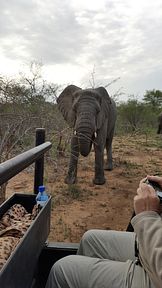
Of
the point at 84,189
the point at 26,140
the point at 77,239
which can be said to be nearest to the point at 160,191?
the point at 77,239

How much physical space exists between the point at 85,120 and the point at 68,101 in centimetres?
94

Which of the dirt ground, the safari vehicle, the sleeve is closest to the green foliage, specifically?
the dirt ground

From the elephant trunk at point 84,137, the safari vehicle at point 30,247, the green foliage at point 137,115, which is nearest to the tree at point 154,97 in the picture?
the green foliage at point 137,115

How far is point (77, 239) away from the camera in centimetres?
306

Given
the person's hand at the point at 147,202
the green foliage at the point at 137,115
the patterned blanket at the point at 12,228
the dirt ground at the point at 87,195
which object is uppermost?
the green foliage at the point at 137,115

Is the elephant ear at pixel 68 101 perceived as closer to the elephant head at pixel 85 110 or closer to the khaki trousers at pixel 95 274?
the elephant head at pixel 85 110

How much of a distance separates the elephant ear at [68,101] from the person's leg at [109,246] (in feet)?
12.0

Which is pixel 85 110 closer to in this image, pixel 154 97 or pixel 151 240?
pixel 151 240

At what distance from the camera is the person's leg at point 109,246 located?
144 cm

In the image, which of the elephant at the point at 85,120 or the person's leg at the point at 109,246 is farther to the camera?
the elephant at the point at 85,120

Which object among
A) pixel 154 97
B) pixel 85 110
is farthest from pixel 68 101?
pixel 154 97

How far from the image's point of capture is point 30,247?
1214mm

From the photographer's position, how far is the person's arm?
98 centimetres

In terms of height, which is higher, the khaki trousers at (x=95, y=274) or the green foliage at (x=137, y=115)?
the green foliage at (x=137, y=115)
